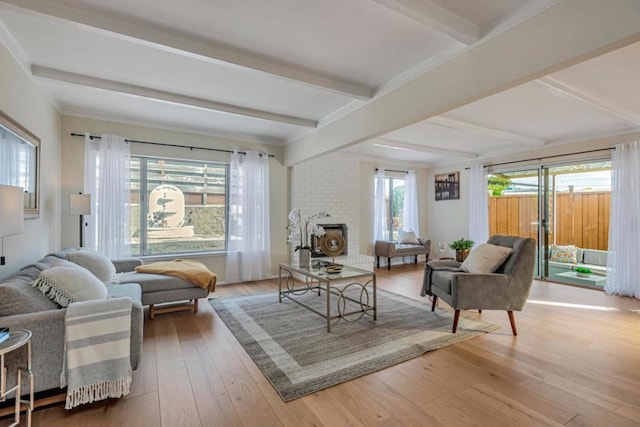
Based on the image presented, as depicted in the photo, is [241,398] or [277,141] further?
[277,141]

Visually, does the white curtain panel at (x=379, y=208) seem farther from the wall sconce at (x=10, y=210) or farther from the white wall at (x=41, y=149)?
the wall sconce at (x=10, y=210)

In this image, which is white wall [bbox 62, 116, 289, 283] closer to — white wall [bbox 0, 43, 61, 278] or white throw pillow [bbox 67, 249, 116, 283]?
white wall [bbox 0, 43, 61, 278]

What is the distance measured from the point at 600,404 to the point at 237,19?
3.36 meters

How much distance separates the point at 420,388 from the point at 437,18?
7.84ft

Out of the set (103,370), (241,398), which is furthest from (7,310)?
(241,398)

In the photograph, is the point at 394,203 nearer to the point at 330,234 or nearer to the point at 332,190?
the point at 332,190

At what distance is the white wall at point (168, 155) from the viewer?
3.93m

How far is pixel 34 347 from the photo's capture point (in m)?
1.72

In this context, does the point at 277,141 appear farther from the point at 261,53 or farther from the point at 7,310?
the point at 7,310

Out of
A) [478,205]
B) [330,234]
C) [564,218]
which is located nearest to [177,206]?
[330,234]

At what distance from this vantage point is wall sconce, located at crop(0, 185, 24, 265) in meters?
1.56

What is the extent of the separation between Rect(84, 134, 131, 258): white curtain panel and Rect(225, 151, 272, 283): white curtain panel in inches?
57.8

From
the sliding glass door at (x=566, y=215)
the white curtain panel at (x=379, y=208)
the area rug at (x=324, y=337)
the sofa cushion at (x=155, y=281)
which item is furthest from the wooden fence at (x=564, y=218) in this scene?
the sofa cushion at (x=155, y=281)

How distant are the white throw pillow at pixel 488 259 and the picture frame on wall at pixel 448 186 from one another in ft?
13.0
